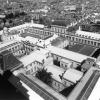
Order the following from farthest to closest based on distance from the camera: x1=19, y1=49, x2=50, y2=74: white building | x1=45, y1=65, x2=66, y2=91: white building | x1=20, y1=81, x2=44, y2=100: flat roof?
x1=19, y1=49, x2=50, y2=74: white building < x1=45, y1=65, x2=66, y2=91: white building < x1=20, y1=81, x2=44, y2=100: flat roof

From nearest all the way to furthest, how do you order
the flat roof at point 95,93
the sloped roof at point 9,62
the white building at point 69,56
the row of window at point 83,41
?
the flat roof at point 95,93 → the sloped roof at point 9,62 → the white building at point 69,56 → the row of window at point 83,41

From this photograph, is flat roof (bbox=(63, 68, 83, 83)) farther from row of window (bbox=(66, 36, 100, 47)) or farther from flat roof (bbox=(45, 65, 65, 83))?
row of window (bbox=(66, 36, 100, 47))

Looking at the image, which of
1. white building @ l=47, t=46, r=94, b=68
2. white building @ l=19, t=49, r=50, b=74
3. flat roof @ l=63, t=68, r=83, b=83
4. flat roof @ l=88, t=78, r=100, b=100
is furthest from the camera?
white building @ l=47, t=46, r=94, b=68

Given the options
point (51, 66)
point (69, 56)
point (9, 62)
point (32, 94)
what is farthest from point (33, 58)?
point (32, 94)

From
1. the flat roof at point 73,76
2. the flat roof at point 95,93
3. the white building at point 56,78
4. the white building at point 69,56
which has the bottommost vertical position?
the white building at point 56,78

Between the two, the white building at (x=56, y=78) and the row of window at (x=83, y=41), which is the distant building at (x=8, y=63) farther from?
the row of window at (x=83, y=41)

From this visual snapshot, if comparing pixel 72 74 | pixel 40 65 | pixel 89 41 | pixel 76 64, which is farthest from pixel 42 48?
pixel 89 41

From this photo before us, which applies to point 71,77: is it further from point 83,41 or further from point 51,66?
point 83,41

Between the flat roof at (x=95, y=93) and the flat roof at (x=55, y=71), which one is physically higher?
the flat roof at (x=95, y=93)

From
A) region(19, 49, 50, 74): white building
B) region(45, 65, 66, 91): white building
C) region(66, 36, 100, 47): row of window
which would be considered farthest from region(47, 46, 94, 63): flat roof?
region(66, 36, 100, 47): row of window

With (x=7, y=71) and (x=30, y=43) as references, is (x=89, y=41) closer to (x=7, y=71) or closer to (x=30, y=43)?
(x=30, y=43)

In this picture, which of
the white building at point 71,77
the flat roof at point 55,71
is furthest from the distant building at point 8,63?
the white building at point 71,77
